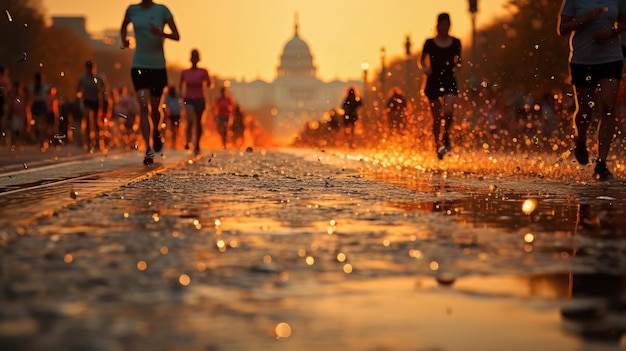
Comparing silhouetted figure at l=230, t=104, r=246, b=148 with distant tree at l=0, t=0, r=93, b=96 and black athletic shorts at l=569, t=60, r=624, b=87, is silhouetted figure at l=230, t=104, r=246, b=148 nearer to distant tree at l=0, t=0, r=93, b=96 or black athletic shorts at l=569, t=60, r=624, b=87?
distant tree at l=0, t=0, r=93, b=96

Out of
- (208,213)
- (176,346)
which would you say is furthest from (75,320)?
(208,213)

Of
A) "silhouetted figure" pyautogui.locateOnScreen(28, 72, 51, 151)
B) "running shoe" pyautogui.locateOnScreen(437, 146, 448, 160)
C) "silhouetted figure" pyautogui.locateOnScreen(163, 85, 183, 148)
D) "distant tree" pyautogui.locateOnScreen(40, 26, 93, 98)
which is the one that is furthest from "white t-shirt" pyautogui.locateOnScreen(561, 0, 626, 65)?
"distant tree" pyautogui.locateOnScreen(40, 26, 93, 98)

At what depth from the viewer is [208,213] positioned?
7703 millimetres

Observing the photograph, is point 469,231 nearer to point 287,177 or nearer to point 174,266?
point 174,266

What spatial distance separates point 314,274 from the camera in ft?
15.7

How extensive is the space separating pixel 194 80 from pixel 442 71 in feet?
27.3

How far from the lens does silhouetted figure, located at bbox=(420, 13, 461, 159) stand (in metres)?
17.5

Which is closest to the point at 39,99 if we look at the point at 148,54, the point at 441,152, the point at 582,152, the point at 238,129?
the point at 148,54

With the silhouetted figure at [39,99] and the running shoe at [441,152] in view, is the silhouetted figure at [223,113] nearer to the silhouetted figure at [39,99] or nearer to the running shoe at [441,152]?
the silhouetted figure at [39,99]

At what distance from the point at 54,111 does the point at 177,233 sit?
27076mm

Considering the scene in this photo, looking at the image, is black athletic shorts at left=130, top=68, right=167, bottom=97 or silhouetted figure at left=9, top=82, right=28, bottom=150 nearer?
black athletic shorts at left=130, top=68, right=167, bottom=97

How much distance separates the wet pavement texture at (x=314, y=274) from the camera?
11.7 feet

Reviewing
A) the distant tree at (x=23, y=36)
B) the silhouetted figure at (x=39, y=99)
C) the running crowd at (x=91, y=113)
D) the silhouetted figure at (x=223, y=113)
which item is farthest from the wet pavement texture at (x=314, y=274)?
the distant tree at (x=23, y=36)

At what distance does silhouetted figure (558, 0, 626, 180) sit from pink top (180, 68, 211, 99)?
1271 centimetres
